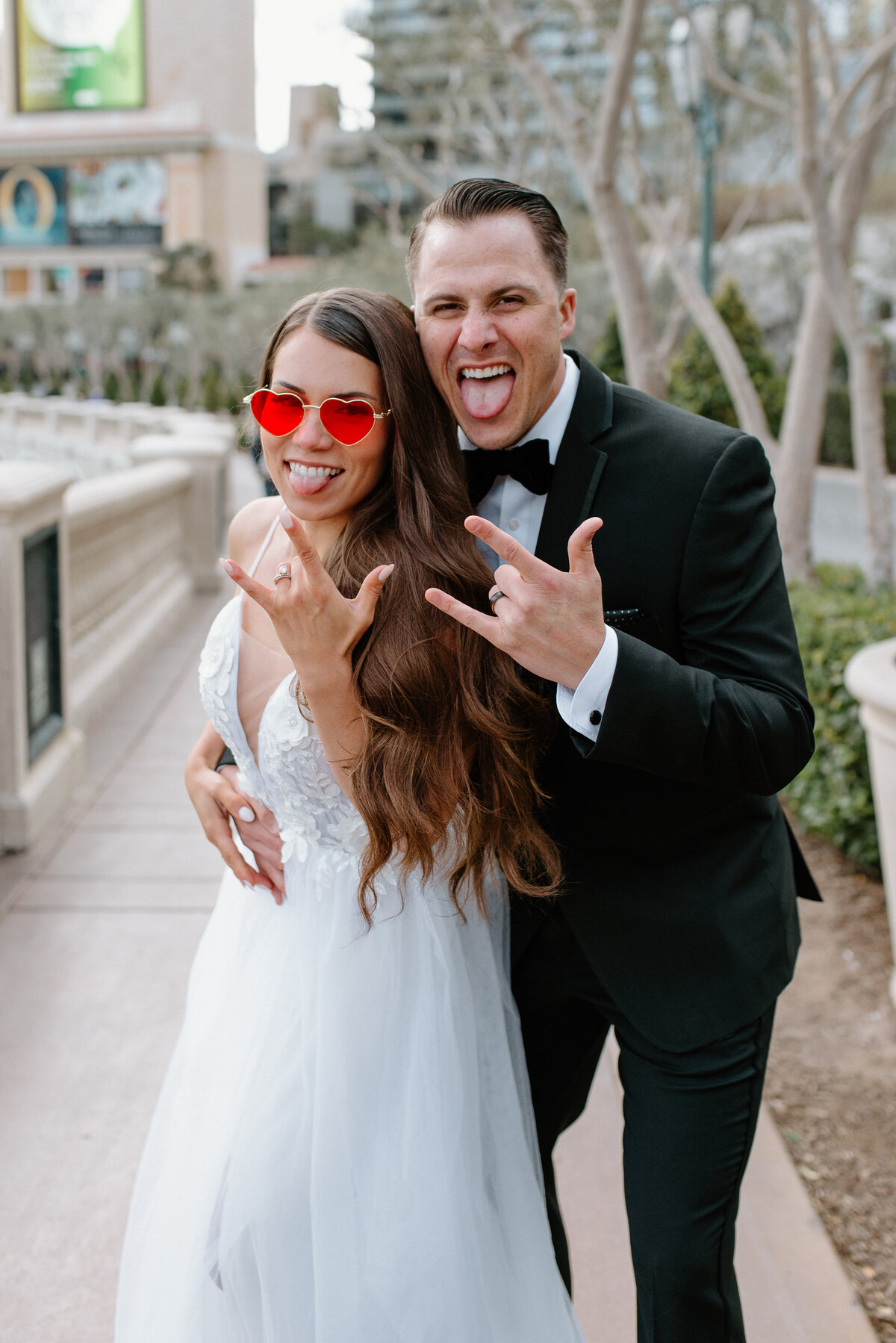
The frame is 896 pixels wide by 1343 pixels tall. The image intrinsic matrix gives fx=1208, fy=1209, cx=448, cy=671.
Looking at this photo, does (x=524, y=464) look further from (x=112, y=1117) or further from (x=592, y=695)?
(x=112, y=1117)

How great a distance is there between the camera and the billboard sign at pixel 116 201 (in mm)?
73125

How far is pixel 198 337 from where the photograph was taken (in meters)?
53.6

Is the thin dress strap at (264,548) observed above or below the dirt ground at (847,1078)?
above

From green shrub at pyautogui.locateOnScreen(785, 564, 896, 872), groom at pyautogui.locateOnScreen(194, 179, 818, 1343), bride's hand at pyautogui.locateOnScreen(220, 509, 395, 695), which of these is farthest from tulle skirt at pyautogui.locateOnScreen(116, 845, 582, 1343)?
green shrub at pyautogui.locateOnScreen(785, 564, 896, 872)

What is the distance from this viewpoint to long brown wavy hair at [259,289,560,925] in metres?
1.91

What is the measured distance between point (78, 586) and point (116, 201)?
243 feet

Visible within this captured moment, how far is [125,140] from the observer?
72.3 m

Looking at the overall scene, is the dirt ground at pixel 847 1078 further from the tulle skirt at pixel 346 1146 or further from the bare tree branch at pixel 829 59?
the bare tree branch at pixel 829 59

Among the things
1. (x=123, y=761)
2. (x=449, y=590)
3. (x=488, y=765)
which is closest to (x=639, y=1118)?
(x=488, y=765)

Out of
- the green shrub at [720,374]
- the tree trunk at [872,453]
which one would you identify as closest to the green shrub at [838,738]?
the tree trunk at [872,453]

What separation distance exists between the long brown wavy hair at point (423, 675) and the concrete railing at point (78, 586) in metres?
3.33

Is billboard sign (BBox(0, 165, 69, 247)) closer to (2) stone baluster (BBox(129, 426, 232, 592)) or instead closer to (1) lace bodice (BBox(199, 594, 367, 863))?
(2) stone baluster (BBox(129, 426, 232, 592))

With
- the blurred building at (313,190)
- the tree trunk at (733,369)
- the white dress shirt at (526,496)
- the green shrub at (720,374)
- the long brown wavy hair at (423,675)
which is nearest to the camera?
the long brown wavy hair at (423,675)

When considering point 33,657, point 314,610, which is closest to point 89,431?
point 33,657
